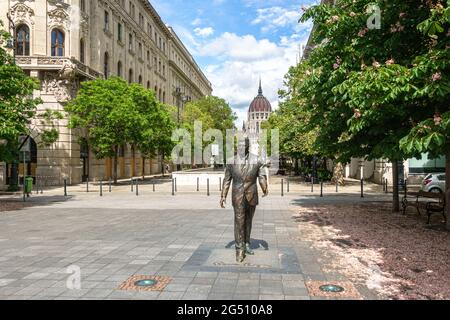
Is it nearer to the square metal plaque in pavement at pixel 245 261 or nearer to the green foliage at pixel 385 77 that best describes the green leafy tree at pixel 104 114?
the green foliage at pixel 385 77

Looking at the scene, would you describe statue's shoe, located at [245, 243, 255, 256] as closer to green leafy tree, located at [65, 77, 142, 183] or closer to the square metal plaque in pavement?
the square metal plaque in pavement

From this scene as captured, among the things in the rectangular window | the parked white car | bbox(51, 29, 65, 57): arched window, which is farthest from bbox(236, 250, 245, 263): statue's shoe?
the rectangular window

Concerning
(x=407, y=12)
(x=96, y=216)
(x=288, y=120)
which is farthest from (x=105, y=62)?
(x=407, y=12)

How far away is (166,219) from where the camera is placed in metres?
13.0

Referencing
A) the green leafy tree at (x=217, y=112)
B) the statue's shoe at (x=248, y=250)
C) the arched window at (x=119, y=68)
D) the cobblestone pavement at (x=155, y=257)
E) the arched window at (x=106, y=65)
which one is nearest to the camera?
the cobblestone pavement at (x=155, y=257)

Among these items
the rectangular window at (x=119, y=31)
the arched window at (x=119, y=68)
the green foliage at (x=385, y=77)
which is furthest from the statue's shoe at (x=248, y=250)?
the rectangular window at (x=119, y=31)

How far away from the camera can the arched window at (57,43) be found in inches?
1247

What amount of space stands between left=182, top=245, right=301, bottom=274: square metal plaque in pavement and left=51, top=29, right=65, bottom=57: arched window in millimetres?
29070

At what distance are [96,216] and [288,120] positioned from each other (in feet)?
70.2

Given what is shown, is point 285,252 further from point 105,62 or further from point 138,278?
point 105,62

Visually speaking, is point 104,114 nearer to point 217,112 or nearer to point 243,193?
point 243,193

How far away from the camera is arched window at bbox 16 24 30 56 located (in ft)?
102

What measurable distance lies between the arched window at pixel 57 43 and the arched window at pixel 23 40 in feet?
6.13

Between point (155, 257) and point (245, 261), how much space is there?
6.11 ft
